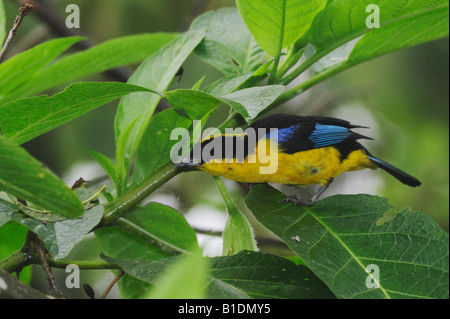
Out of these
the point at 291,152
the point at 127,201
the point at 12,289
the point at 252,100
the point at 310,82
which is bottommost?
the point at 12,289

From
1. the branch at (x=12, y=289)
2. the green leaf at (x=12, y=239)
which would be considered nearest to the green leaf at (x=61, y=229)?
the branch at (x=12, y=289)

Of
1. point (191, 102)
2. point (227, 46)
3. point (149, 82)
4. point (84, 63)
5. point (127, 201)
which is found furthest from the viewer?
point (227, 46)

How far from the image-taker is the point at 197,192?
15.2ft

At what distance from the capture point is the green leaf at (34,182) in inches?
50.7

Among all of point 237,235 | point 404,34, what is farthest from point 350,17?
point 237,235

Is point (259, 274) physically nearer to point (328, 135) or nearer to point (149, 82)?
point (149, 82)

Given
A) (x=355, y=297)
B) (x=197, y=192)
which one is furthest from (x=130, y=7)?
(x=355, y=297)

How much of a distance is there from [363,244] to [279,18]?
88 cm

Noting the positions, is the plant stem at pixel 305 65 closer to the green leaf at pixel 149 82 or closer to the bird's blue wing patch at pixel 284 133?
the green leaf at pixel 149 82

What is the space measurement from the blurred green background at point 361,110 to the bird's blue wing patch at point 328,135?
5.54 ft

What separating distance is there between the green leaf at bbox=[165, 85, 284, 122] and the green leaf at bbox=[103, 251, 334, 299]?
545mm

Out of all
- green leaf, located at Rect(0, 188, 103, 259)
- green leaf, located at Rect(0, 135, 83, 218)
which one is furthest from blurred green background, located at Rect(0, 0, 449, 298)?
green leaf, located at Rect(0, 135, 83, 218)

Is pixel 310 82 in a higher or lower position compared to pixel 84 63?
lower

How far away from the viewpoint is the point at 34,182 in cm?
132
